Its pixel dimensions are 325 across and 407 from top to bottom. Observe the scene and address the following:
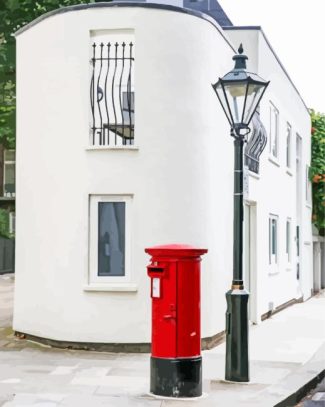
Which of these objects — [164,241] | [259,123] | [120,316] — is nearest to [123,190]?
[164,241]

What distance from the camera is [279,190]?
21484mm

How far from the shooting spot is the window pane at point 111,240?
42.2 ft

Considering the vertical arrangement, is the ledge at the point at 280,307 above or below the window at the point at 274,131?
below

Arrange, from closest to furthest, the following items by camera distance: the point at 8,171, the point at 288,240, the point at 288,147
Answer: the point at 288,147
the point at 288,240
the point at 8,171

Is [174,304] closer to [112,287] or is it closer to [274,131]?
[112,287]

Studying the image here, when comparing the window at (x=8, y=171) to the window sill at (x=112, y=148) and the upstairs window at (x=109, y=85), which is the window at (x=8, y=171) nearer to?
the upstairs window at (x=109, y=85)

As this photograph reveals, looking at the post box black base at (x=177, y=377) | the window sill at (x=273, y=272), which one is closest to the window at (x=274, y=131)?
the window sill at (x=273, y=272)

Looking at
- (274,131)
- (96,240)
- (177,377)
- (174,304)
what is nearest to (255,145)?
(274,131)

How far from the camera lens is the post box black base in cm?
906

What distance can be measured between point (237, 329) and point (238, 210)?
1.35 meters

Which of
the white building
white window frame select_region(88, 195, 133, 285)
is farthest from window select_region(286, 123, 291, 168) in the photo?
white window frame select_region(88, 195, 133, 285)

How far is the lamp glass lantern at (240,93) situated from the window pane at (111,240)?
10.5 ft

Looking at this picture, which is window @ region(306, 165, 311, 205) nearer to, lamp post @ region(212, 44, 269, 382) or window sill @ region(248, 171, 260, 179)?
window sill @ region(248, 171, 260, 179)

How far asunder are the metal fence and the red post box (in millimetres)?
23621
